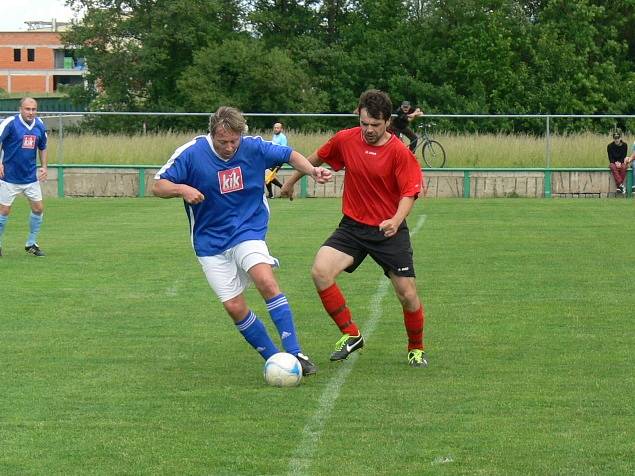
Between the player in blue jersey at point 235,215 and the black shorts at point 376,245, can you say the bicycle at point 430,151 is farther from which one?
the player in blue jersey at point 235,215

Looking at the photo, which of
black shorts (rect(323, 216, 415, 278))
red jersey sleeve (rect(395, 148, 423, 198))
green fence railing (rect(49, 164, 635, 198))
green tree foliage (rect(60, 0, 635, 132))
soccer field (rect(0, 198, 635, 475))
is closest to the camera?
soccer field (rect(0, 198, 635, 475))

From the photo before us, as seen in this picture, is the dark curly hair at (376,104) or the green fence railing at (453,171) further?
the green fence railing at (453,171)

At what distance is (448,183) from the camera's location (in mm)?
30188

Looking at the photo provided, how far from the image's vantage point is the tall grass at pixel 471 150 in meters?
30.9

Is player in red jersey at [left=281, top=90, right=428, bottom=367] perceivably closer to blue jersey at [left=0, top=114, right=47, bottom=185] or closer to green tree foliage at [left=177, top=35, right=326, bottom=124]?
blue jersey at [left=0, top=114, right=47, bottom=185]

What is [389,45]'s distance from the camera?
51875 millimetres

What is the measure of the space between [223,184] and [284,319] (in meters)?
0.90

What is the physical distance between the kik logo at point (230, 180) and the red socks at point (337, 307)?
1051 millimetres

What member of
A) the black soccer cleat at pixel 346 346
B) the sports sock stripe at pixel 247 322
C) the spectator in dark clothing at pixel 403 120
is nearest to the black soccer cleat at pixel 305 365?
the sports sock stripe at pixel 247 322

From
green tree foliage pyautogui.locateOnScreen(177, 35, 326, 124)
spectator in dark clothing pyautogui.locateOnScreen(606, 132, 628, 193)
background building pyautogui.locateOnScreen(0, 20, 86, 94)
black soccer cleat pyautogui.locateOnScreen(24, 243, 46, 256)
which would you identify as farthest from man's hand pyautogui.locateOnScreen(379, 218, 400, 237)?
background building pyautogui.locateOnScreen(0, 20, 86, 94)

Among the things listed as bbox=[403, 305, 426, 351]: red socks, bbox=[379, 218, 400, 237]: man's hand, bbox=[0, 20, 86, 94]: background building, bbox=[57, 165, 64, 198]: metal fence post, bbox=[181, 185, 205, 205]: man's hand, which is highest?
bbox=[0, 20, 86, 94]: background building

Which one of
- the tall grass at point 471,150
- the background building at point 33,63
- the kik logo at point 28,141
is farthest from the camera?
the background building at point 33,63

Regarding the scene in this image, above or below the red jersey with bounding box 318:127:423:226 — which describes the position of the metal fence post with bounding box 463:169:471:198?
below

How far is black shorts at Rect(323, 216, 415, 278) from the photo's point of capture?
824 cm
